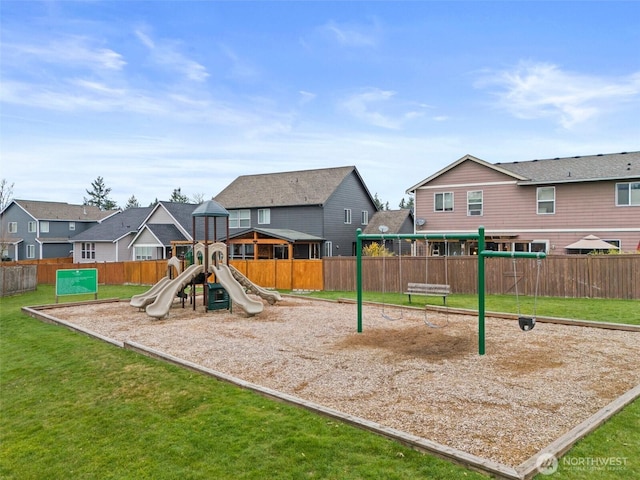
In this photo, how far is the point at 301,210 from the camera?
3366 cm

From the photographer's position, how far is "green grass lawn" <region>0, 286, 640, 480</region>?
4.04 metres

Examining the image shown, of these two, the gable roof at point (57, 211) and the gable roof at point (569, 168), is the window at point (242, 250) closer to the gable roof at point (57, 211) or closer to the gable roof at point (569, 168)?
the gable roof at point (569, 168)

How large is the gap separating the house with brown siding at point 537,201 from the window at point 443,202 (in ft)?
0.15

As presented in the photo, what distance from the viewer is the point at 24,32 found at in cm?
1153

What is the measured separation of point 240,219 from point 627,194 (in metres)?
26.6

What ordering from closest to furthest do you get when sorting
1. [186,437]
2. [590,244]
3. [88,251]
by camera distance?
[186,437]
[590,244]
[88,251]

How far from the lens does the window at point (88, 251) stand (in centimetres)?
4156

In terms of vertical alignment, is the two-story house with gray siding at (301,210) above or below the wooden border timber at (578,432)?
above

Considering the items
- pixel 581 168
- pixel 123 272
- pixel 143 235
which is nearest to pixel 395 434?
pixel 581 168

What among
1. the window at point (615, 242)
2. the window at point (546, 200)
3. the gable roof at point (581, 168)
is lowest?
the window at point (615, 242)

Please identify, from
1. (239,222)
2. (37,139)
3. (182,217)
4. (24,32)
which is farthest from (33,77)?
(182,217)

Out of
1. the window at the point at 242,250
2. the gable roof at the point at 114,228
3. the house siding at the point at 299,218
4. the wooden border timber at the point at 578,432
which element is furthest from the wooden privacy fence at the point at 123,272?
the wooden border timber at the point at 578,432

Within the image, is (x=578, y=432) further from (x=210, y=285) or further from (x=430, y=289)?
(x=210, y=285)

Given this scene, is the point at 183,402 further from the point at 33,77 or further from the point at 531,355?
the point at 33,77
